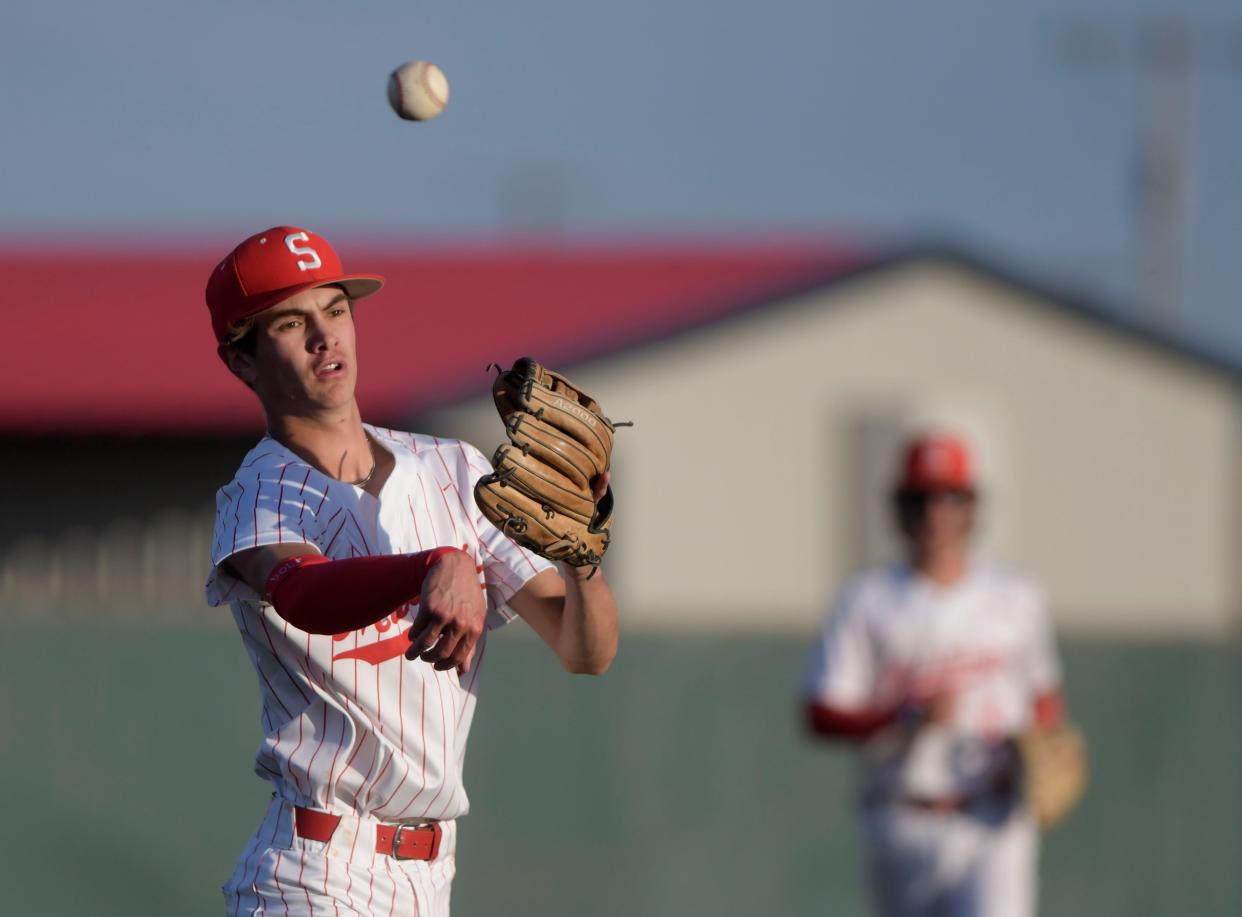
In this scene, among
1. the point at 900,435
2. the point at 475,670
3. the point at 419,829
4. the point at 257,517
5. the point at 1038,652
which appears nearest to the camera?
the point at 257,517

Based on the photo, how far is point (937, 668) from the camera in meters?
5.93

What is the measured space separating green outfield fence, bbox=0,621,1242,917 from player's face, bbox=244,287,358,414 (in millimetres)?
4180

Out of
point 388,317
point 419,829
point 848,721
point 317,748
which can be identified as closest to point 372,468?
point 317,748

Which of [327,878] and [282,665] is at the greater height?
[282,665]

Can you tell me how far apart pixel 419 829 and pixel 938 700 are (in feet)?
9.60

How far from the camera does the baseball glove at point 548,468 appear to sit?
297cm

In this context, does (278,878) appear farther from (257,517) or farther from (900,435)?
(900,435)

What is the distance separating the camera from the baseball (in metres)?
3.68

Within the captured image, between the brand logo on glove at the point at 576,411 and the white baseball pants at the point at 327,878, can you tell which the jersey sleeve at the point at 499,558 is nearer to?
the brand logo on glove at the point at 576,411

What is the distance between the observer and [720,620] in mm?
15141

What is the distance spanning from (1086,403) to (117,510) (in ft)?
26.8

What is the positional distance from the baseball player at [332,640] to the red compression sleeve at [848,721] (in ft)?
8.72

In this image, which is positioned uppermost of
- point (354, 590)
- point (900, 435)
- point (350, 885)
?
point (900, 435)

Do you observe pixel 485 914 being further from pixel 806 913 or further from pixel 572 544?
pixel 572 544
